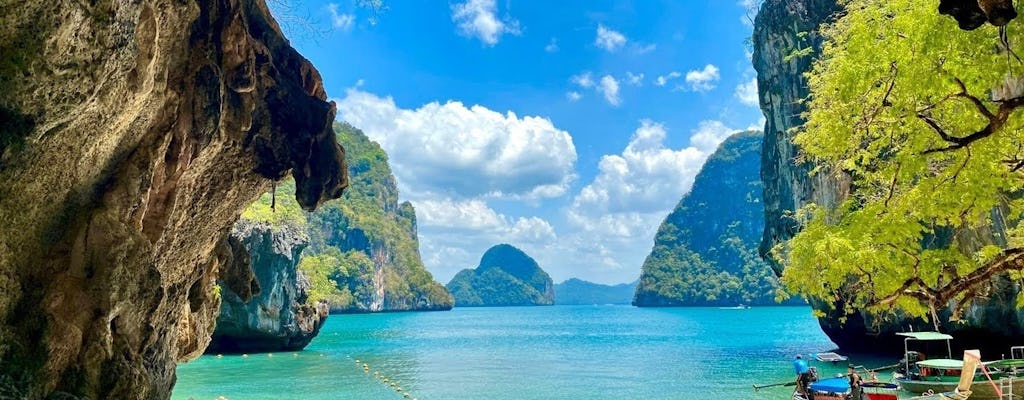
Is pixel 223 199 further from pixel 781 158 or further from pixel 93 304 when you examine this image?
pixel 781 158

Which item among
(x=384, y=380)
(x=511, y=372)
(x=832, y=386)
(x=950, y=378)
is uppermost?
(x=832, y=386)

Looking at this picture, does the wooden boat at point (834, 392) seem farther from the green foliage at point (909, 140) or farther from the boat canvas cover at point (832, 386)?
the green foliage at point (909, 140)

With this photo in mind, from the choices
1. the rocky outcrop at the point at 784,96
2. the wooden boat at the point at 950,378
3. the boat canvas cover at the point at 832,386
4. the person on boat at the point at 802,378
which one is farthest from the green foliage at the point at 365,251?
the boat canvas cover at the point at 832,386

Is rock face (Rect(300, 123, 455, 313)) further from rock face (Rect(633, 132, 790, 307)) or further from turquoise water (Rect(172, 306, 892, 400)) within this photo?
turquoise water (Rect(172, 306, 892, 400))

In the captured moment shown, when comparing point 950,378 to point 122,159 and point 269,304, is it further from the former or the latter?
point 269,304

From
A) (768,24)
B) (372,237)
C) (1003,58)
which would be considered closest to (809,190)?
(768,24)

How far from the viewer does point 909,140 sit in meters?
7.77

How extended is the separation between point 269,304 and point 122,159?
119ft

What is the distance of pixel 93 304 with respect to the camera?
6625 mm

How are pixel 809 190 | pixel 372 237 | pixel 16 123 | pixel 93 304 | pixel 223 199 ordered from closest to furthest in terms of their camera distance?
pixel 16 123 < pixel 93 304 < pixel 223 199 < pixel 809 190 < pixel 372 237

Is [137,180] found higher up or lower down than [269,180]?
lower down

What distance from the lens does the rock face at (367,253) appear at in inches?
5738

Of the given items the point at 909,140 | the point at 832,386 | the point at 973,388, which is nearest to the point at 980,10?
the point at 909,140

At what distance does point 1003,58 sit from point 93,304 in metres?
9.63
